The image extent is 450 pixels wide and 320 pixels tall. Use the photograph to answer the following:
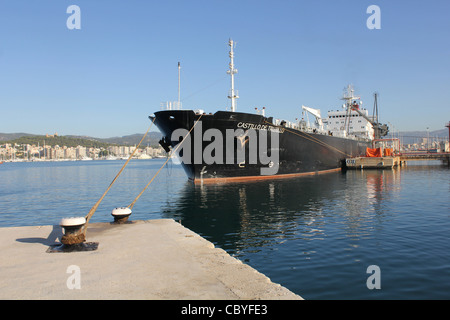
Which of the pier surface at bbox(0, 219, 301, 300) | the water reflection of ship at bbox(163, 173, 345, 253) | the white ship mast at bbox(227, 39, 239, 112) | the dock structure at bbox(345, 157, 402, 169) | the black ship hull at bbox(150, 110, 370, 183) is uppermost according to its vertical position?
the white ship mast at bbox(227, 39, 239, 112)

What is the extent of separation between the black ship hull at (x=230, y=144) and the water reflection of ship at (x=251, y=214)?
350cm

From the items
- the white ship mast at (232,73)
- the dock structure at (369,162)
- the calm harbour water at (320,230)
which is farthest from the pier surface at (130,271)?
the dock structure at (369,162)

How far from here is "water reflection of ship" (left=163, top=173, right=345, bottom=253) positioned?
13547 mm

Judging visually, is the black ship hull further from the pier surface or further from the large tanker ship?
the pier surface

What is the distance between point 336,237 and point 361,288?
5.12 m

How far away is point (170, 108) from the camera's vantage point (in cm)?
2931

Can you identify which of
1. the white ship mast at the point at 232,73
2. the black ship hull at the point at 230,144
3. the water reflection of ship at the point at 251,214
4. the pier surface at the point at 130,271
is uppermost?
the white ship mast at the point at 232,73

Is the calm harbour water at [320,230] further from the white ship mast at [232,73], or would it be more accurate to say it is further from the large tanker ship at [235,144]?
the white ship mast at [232,73]

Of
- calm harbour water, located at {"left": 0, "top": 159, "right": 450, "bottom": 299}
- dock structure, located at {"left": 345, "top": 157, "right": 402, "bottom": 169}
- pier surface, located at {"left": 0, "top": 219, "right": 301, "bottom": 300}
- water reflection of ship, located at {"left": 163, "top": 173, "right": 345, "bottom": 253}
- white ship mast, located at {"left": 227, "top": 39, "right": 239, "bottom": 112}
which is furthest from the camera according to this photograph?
dock structure, located at {"left": 345, "top": 157, "right": 402, "bottom": 169}

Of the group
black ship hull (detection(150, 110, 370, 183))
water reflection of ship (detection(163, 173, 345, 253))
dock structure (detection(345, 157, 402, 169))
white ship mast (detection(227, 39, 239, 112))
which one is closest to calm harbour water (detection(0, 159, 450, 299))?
water reflection of ship (detection(163, 173, 345, 253))

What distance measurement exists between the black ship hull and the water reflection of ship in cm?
350

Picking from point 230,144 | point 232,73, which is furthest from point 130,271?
point 232,73

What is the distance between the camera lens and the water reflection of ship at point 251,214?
13.5 m

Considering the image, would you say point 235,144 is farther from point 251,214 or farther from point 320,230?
point 320,230
